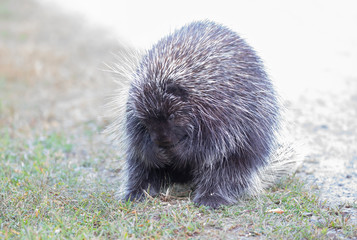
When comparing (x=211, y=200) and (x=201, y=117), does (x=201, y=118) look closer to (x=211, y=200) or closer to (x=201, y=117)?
(x=201, y=117)

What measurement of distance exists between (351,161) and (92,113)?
451 cm

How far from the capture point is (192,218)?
3.71 meters

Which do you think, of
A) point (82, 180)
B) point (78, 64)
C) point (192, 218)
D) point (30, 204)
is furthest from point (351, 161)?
point (78, 64)

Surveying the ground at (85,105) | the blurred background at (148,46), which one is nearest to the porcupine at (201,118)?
the blurred background at (148,46)

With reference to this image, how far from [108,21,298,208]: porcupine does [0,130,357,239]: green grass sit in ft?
0.86

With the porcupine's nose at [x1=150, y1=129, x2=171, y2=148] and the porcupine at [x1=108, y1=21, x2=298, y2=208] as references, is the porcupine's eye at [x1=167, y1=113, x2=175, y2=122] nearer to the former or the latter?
the porcupine at [x1=108, y1=21, x2=298, y2=208]

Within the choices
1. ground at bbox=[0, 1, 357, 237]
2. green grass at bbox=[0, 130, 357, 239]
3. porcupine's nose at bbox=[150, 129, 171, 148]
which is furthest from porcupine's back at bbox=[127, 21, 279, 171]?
ground at bbox=[0, 1, 357, 237]

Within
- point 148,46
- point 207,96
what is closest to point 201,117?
point 207,96

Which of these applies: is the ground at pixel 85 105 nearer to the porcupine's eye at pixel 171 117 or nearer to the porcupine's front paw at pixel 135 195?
the porcupine's front paw at pixel 135 195

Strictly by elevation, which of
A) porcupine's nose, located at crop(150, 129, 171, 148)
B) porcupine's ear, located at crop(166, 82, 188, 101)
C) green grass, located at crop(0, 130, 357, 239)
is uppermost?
porcupine's ear, located at crop(166, 82, 188, 101)

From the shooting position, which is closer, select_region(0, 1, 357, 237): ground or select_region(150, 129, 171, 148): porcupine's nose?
select_region(150, 129, 171, 148): porcupine's nose

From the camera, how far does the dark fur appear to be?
12.6 feet

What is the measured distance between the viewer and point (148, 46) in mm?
4574

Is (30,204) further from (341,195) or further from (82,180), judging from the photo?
(341,195)
